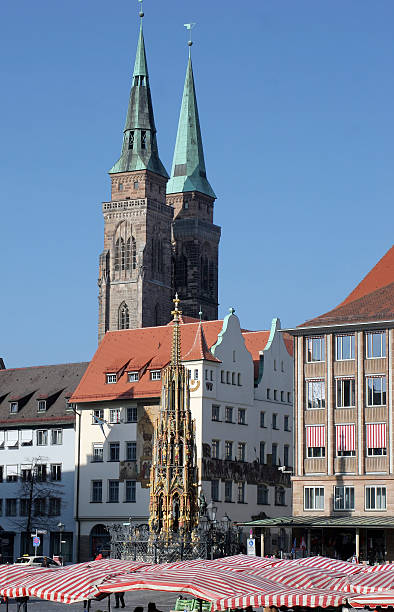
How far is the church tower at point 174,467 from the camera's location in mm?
53688

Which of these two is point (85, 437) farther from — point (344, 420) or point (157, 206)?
point (157, 206)

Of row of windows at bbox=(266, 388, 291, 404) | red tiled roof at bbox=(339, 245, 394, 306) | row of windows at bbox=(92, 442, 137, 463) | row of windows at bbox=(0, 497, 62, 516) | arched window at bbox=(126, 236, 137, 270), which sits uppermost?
arched window at bbox=(126, 236, 137, 270)

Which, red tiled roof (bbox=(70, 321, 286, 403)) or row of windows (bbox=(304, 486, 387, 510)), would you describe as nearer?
row of windows (bbox=(304, 486, 387, 510))

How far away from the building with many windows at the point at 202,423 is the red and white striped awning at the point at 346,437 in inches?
479

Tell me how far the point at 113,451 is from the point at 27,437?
7433mm

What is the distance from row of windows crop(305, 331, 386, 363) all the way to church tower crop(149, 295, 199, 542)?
16.0 m

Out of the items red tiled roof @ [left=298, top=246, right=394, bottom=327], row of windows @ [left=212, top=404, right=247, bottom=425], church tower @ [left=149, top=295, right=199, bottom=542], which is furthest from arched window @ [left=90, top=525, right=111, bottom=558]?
church tower @ [left=149, top=295, right=199, bottom=542]

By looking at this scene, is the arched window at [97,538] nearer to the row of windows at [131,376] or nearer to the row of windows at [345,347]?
the row of windows at [131,376]

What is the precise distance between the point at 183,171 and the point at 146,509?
79.2 meters

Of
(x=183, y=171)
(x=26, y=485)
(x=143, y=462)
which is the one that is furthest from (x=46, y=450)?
(x=183, y=171)

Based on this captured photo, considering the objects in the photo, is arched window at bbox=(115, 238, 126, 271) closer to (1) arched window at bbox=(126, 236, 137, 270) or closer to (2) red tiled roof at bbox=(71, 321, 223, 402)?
(1) arched window at bbox=(126, 236, 137, 270)

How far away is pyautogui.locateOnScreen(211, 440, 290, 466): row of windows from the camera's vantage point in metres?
81.0

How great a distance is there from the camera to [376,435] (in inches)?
2680

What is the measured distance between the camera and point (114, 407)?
84375 mm
